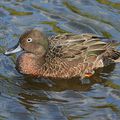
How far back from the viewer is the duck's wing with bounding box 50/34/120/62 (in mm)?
12977

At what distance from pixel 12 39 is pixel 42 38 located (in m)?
1.44

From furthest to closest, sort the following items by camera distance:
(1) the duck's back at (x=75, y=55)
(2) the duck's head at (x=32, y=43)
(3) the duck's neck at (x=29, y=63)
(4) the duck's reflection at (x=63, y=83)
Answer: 1. (3) the duck's neck at (x=29, y=63)
2. (1) the duck's back at (x=75, y=55)
3. (2) the duck's head at (x=32, y=43)
4. (4) the duck's reflection at (x=63, y=83)

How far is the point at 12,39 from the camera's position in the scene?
46.2 feet

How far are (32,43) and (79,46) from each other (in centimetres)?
105

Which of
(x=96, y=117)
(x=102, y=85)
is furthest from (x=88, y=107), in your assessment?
(x=102, y=85)

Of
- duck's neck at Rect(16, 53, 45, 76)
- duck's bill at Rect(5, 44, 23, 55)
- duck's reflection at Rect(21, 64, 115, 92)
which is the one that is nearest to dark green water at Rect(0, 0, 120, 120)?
duck's reflection at Rect(21, 64, 115, 92)

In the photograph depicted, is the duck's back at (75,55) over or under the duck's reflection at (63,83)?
over

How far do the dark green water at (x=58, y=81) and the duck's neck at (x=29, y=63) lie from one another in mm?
184

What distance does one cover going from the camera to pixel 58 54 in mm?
12922

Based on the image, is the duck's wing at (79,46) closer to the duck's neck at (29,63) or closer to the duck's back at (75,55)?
the duck's back at (75,55)

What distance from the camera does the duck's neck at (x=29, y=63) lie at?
13.0 metres

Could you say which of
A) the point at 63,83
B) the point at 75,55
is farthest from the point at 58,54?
the point at 63,83

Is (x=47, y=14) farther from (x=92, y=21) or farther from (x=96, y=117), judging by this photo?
(x=96, y=117)

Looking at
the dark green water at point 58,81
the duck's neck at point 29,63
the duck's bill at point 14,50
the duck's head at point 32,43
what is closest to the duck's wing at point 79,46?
the duck's head at point 32,43
